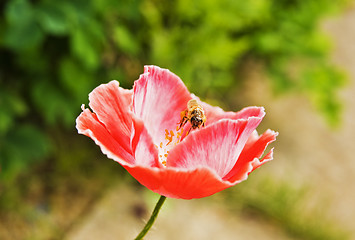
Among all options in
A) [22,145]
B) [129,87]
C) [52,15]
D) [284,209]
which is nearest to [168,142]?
[52,15]

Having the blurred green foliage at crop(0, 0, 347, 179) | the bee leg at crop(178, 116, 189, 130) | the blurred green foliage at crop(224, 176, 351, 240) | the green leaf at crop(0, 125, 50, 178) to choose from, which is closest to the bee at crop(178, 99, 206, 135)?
the bee leg at crop(178, 116, 189, 130)

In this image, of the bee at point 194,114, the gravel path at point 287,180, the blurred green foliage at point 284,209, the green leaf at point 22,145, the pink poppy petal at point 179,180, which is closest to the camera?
the pink poppy petal at point 179,180

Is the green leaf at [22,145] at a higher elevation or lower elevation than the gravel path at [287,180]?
lower

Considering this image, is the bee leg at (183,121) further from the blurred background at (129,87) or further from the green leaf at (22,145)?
the green leaf at (22,145)

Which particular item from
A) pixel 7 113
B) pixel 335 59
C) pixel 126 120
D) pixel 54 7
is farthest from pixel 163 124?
pixel 335 59

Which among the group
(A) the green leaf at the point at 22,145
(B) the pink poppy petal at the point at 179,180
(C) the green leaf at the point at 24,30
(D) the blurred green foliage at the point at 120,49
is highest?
(D) the blurred green foliage at the point at 120,49

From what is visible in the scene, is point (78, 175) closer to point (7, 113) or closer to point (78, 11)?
point (7, 113)

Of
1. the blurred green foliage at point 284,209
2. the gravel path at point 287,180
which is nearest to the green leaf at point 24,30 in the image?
the gravel path at point 287,180

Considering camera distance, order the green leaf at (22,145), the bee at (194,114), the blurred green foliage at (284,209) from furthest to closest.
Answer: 1. the blurred green foliage at (284,209)
2. the green leaf at (22,145)
3. the bee at (194,114)
